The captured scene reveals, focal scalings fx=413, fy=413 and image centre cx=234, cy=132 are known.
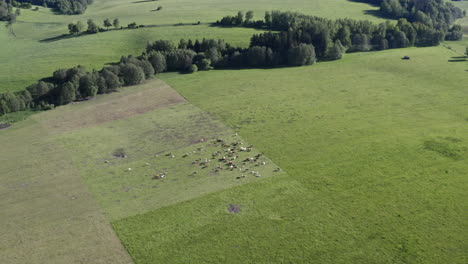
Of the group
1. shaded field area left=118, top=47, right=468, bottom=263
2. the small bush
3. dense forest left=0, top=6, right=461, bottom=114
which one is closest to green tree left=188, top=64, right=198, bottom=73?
dense forest left=0, top=6, right=461, bottom=114

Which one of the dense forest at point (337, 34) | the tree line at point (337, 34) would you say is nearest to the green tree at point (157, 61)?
the dense forest at point (337, 34)

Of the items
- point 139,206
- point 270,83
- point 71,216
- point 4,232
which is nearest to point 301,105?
point 270,83

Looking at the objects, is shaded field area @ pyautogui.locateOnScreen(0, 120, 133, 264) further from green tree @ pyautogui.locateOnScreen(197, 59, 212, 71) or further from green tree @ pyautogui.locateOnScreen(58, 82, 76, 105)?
green tree @ pyautogui.locateOnScreen(197, 59, 212, 71)

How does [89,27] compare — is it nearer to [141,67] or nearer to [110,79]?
[141,67]

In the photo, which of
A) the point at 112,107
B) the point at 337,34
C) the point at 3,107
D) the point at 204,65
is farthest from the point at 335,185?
the point at 337,34

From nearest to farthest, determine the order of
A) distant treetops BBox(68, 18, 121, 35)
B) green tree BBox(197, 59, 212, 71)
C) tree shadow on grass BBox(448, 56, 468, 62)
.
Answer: green tree BBox(197, 59, 212, 71) < tree shadow on grass BBox(448, 56, 468, 62) < distant treetops BBox(68, 18, 121, 35)

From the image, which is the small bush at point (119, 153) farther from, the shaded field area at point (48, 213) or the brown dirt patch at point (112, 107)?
the brown dirt patch at point (112, 107)

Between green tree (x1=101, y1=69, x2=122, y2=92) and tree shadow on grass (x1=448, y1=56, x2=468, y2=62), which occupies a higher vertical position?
green tree (x1=101, y1=69, x2=122, y2=92)
